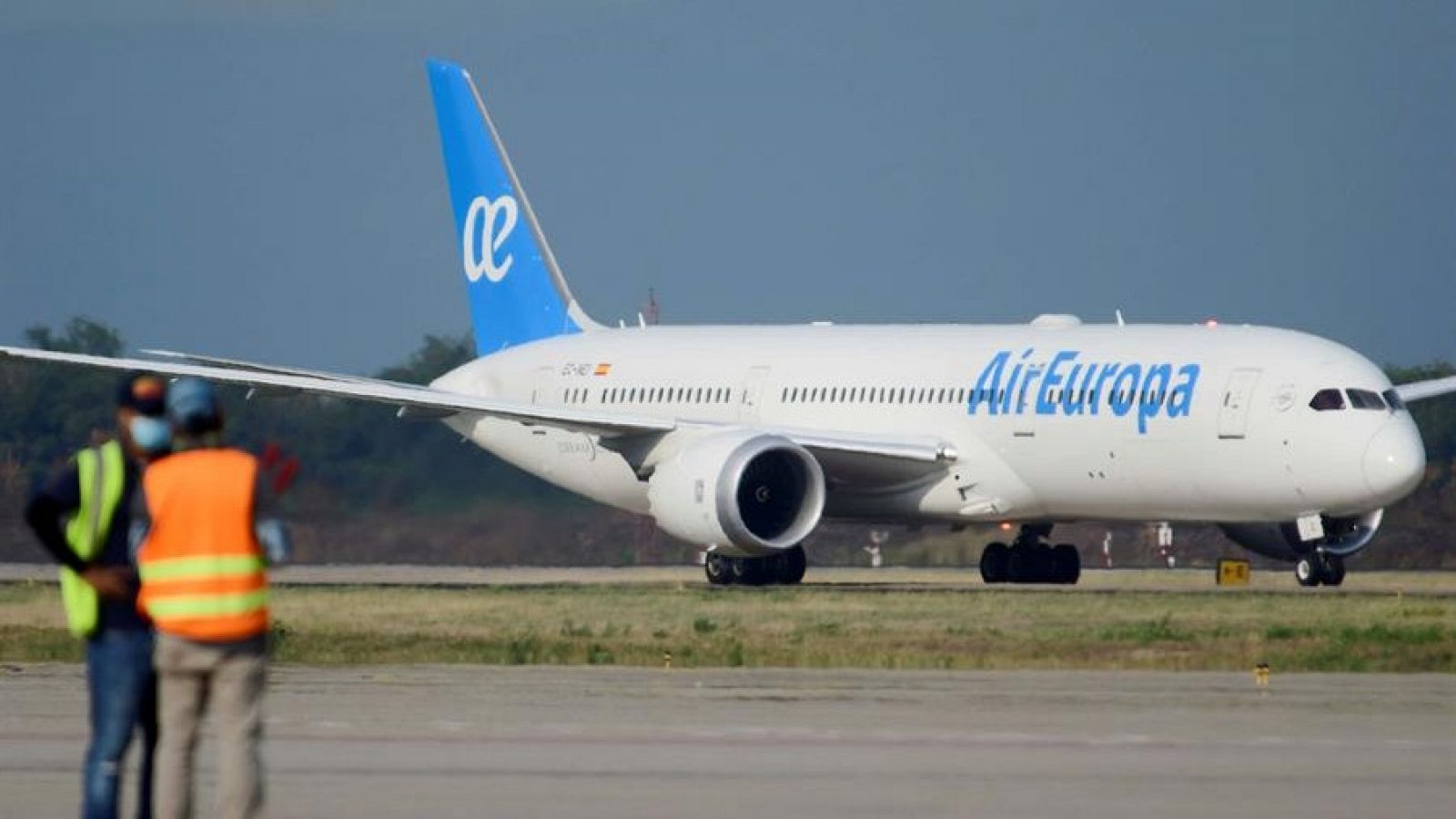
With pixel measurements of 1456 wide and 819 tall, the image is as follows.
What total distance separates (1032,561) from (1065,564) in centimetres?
42

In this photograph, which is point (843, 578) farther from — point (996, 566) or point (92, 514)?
point (92, 514)

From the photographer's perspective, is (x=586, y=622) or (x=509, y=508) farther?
(x=509, y=508)

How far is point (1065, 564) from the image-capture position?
39.7 meters

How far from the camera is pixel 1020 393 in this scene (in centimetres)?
3728

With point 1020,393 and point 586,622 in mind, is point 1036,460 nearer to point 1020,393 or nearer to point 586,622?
point 1020,393

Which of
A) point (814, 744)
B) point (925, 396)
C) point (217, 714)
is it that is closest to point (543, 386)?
point (925, 396)

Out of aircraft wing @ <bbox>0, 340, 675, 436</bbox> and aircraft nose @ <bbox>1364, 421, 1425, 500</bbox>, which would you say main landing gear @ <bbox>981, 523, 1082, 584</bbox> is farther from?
aircraft nose @ <bbox>1364, 421, 1425, 500</bbox>

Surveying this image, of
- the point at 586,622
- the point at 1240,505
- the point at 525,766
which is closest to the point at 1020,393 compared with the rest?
the point at 1240,505

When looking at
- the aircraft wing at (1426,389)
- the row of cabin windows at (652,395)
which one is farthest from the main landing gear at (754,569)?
the aircraft wing at (1426,389)

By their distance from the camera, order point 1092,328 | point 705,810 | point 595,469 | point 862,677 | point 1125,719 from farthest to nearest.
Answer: point 595,469
point 1092,328
point 862,677
point 1125,719
point 705,810

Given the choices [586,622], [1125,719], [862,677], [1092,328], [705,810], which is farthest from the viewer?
[1092,328]

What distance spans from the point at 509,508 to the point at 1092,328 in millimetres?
8952

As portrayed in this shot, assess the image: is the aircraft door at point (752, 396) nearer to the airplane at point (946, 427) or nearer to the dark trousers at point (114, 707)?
the airplane at point (946, 427)

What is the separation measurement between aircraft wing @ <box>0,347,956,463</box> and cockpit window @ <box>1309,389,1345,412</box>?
16.8ft
